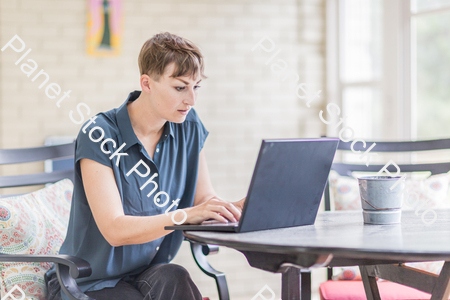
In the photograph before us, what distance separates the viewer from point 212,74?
11.7 ft

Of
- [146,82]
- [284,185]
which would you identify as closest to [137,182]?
[146,82]

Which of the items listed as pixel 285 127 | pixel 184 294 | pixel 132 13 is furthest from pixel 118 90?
pixel 184 294

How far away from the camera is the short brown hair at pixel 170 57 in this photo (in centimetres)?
159

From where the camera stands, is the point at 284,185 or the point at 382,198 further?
the point at 382,198

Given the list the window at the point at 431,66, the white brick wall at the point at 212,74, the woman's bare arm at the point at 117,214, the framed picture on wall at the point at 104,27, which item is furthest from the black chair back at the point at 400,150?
the framed picture on wall at the point at 104,27

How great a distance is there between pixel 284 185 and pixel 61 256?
68cm

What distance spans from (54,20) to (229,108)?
134 cm

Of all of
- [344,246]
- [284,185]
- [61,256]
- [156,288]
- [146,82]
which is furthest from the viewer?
[146,82]

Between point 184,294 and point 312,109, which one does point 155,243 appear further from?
point 312,109

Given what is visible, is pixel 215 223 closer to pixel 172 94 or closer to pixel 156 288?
pixel 156 288

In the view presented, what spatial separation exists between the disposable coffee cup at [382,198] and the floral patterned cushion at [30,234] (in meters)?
1.12

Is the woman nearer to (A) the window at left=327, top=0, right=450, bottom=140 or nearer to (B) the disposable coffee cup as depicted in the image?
(B) the disposable coffee cup

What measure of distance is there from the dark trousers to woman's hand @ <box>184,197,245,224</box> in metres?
0.36

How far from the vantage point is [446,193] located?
2182 millimetres
